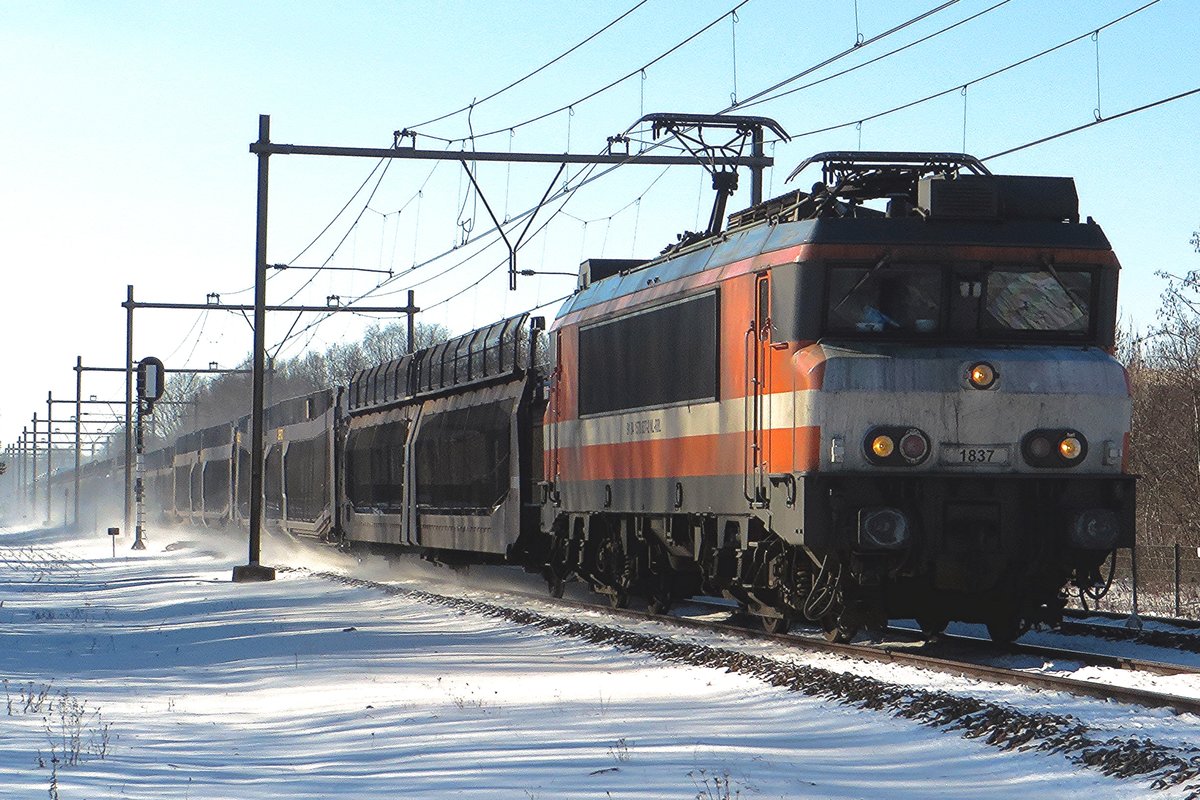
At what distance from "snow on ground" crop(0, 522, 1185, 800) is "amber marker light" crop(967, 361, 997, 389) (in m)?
2.99

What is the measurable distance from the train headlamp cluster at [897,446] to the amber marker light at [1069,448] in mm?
1109

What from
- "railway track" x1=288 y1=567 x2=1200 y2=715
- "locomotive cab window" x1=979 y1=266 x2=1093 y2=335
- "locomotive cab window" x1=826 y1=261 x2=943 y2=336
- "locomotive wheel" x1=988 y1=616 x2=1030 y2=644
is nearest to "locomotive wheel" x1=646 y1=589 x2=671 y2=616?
"railway track" x1=288 y1=567 x2=1200 y2=715

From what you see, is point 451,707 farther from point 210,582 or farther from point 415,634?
point 210,582

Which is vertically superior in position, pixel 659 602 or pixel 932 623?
pixel 932 623

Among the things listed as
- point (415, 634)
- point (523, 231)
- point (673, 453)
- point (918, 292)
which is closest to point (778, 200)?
point (918, 292)

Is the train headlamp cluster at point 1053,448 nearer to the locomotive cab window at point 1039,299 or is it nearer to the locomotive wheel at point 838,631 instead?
the locomotive cab window at point 1039,299

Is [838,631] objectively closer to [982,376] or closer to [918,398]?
[918,398]

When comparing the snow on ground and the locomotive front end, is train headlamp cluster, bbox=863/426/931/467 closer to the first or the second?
the locomotive front end

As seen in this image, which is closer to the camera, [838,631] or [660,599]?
[838,631]

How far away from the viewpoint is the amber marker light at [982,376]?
13.5 metres

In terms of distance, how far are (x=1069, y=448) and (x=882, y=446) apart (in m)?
1.54

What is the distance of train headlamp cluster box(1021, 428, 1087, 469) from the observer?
1358 cm

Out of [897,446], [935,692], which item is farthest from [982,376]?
[935,692]

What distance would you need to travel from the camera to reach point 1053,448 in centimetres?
1361
